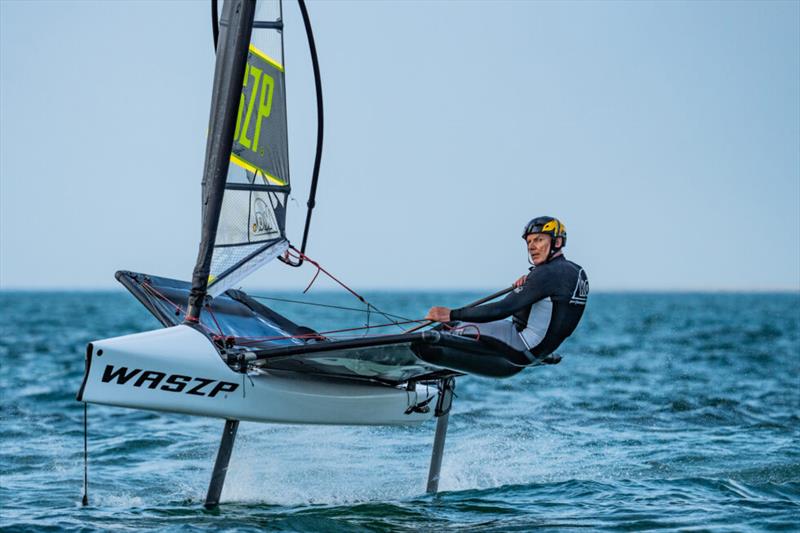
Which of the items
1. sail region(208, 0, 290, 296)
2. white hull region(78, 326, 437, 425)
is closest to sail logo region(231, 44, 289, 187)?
sail region(208, 0, 290, 296)

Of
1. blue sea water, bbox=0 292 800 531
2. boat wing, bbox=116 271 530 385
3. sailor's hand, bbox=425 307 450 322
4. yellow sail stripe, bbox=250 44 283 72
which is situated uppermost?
yellow sail stripe, bbox=250 44 283 72

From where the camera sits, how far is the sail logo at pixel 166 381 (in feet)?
18.8

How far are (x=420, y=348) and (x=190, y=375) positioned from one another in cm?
134

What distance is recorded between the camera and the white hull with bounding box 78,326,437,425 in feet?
18.7

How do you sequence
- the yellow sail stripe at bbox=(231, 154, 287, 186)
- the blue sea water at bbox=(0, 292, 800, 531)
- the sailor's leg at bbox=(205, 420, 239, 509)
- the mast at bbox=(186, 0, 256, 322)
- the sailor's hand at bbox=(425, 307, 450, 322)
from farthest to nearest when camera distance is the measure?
the yellow sail stripe at bbox=(231, 154, 287, 186) → the sailor's leg at bbox=(205, 420, 239, 509) → the blue sea water at bbox=(0, 292, 800, 531) → the mast at bbox=(186, 0, 256, 322) → the sailor's hand at bbox=(425, 307, 450, 322)

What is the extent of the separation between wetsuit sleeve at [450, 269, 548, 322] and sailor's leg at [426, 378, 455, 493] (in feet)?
5.14

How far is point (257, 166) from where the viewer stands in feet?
23.1

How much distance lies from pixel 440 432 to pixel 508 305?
1.81 meters

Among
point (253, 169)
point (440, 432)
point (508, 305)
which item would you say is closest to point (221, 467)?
point (440, 432)

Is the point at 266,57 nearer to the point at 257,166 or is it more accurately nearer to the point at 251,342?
the point at 257,166

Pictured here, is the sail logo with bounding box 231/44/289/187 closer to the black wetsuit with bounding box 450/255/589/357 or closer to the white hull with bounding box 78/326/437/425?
the white hull with bounding box 78/326/437/425

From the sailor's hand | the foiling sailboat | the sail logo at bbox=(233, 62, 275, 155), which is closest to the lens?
the foiling sailboat

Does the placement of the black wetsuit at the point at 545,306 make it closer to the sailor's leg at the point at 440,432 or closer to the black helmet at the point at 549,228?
the black helmet at the point at 549,228

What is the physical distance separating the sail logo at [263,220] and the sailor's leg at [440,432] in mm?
1694
